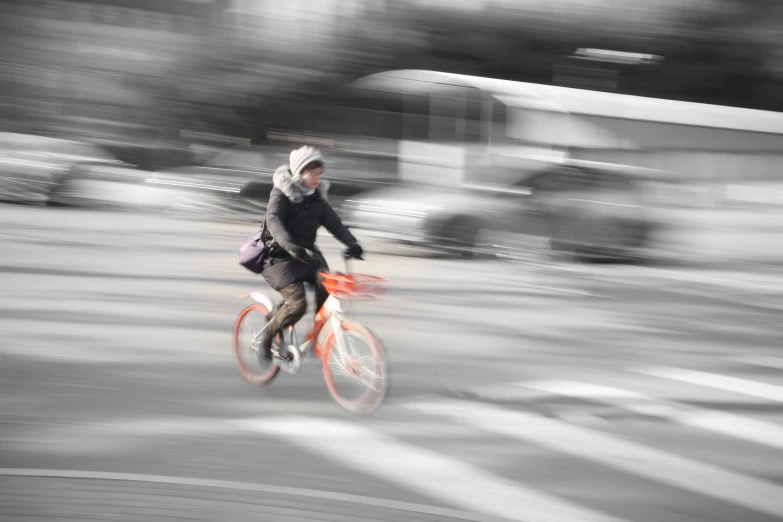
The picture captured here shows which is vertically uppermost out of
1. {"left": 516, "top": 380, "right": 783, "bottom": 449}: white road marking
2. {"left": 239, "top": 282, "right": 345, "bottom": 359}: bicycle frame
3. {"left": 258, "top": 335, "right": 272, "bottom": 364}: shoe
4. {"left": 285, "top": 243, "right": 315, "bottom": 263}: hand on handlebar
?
{"left": 285, "top": 243, "right": 315, "bottom": 263}: hand on handlebar

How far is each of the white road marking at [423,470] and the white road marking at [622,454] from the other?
2.32ft

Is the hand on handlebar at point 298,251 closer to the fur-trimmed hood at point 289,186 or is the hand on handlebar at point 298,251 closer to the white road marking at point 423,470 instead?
the fur-trimmed hood at point 289,186

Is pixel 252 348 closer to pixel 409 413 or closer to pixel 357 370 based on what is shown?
pixel 357 370

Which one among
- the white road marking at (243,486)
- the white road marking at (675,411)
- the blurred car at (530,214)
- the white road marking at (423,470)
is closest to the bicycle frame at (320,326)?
the white road marking at (423,470)

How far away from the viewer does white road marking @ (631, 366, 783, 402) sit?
7.94 m

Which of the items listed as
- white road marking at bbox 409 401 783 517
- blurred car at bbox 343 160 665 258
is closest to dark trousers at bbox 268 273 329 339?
white road marking at bbox 409 401 783 517

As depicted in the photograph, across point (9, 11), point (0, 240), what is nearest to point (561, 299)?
point (0, 240)

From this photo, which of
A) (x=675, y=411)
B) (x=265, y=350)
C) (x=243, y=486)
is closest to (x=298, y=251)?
(x=265, y=350)

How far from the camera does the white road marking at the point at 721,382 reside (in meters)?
7.94

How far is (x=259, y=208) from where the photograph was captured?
23.1 m

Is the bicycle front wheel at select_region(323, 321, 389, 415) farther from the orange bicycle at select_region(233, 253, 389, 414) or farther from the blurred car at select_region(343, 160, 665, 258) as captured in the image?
the blurred car at select_region(343, 160, 665, 258)

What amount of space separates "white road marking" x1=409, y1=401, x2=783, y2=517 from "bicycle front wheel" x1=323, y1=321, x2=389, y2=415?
40 cm

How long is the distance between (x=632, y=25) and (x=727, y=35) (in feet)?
10.5

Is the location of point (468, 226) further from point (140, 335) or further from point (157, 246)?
point (140, 335)
